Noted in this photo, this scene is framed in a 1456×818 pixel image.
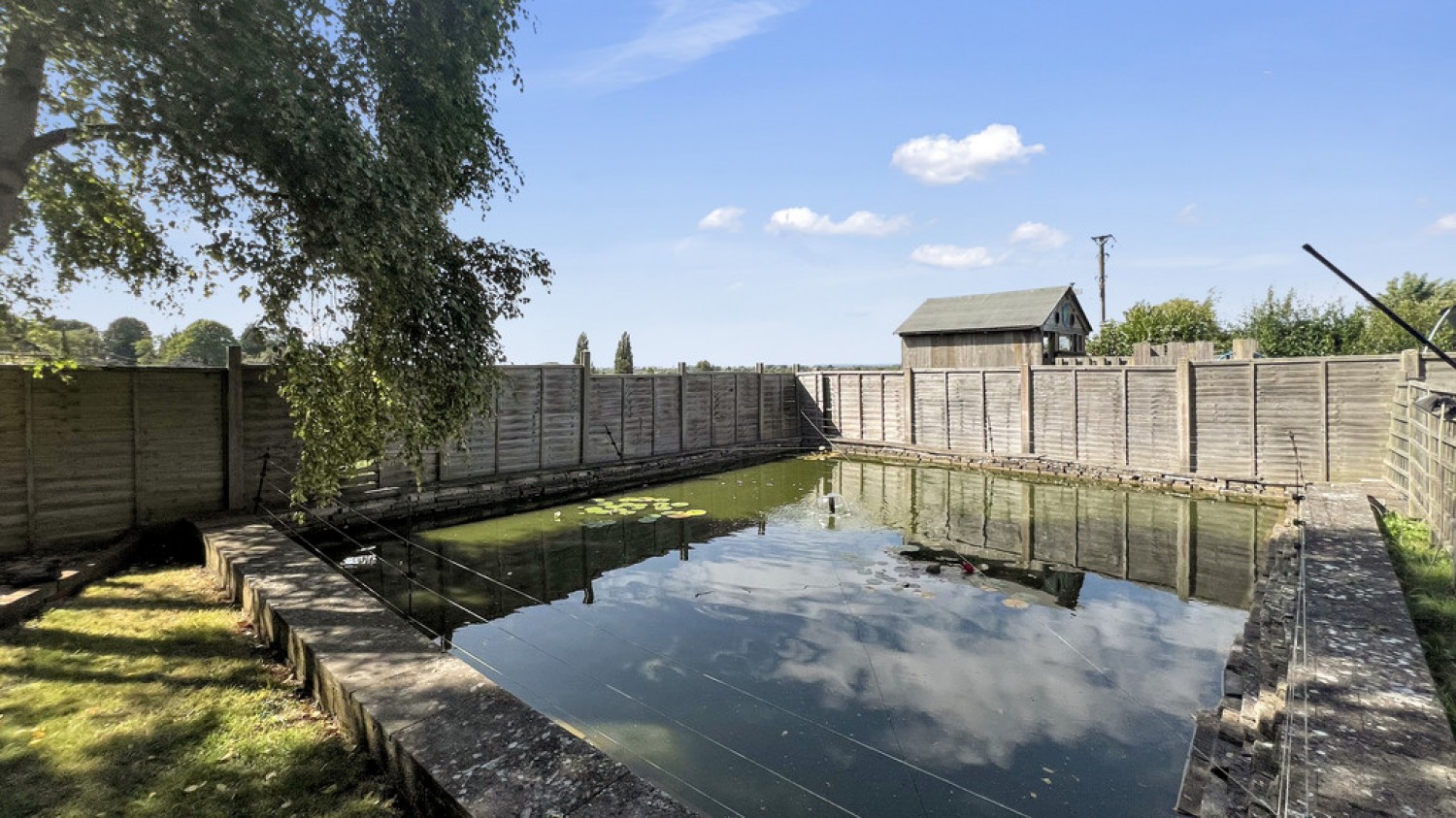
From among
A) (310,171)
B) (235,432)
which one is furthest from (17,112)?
(235,432)

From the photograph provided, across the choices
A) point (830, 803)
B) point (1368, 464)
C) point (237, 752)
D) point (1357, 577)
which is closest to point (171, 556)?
point (237, 752)

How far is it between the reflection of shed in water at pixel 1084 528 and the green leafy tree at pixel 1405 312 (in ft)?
31.5

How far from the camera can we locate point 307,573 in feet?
15.9

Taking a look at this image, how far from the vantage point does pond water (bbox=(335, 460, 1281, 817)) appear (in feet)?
11.0

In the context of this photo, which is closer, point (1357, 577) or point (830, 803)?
point (830, 803)

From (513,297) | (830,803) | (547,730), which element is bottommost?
(830,803)

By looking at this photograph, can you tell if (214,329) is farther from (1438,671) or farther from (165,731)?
(1438,671)

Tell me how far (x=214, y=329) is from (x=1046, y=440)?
139 feet

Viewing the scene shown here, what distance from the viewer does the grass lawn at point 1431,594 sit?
3.36m

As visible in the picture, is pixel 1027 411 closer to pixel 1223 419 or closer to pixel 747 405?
pixel 1223 419

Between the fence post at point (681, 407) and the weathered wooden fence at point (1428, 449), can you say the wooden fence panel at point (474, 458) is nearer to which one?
the fence post at point (681, 407)

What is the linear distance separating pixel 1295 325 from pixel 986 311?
9.28 m

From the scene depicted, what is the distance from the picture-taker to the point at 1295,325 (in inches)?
808

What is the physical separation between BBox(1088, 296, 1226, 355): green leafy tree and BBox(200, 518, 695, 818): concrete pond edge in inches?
1063
